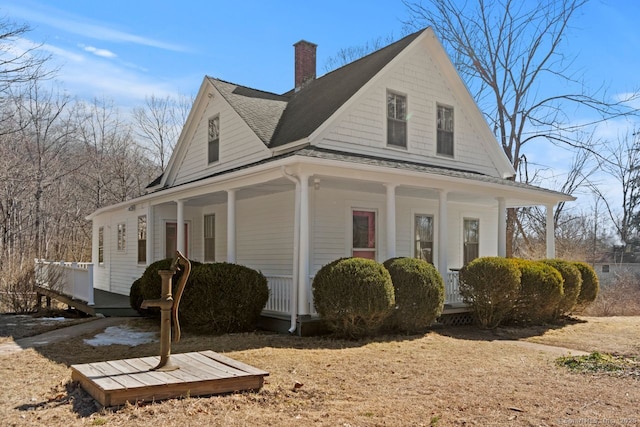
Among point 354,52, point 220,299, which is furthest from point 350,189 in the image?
point 354,52

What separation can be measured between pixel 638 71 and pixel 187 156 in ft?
60.2

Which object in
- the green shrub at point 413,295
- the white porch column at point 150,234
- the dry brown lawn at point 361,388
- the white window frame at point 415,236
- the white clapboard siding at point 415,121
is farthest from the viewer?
the white porch column at point 150,234

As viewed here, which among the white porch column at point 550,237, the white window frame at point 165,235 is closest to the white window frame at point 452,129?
the white porch column at point 550,237

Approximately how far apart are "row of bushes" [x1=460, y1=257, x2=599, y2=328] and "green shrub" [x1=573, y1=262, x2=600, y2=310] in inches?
29.8

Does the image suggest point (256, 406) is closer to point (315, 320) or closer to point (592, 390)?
point (592, 390)

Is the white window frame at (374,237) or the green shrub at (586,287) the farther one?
the green shrub at (586,287)

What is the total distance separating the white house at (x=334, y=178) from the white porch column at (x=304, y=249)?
0.02 metres

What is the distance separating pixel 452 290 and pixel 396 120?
437 centimetres

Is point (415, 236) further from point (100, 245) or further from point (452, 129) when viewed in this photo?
point (100, 245)

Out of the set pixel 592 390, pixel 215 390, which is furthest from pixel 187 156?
pixel 592 390

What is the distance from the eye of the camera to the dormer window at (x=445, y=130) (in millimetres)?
14711

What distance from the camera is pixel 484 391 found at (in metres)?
6.11

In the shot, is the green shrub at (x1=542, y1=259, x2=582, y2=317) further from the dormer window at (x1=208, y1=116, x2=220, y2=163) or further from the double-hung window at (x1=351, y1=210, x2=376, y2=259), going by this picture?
the dormer window at (x1=208, y1=116, x2=220, y2=163)

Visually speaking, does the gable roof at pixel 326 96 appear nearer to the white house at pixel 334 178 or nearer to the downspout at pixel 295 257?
the white house at pixel 334 178
